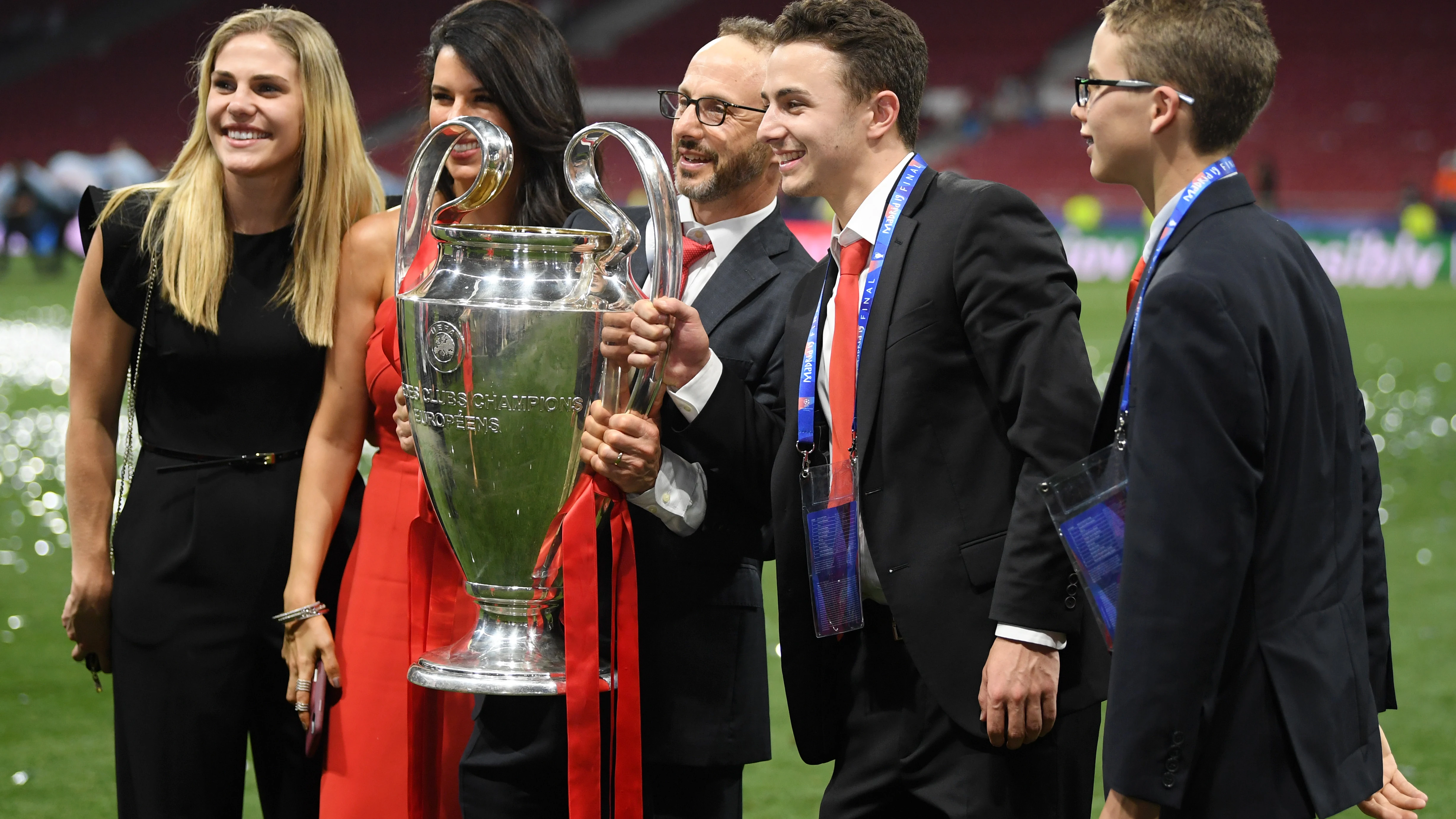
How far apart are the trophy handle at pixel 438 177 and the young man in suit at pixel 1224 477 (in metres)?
0.83

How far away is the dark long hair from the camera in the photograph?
2.61 meters

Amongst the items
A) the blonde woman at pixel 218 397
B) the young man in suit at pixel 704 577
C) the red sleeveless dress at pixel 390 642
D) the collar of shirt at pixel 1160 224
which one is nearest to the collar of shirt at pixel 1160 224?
the collar of shirt at pixel 1160 224

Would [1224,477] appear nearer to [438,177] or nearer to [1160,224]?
[1160,224]

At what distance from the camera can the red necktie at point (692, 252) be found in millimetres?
2547

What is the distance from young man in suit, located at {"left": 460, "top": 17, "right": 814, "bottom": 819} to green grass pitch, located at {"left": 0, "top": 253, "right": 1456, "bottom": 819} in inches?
61.6

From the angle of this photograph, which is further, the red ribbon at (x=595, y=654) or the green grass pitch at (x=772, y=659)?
the green grass pitch at (x=772, y=659)

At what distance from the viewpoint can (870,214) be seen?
221 cm

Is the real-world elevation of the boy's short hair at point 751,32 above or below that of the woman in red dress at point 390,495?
above

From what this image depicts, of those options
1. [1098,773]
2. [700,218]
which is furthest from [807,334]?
[1098,773]

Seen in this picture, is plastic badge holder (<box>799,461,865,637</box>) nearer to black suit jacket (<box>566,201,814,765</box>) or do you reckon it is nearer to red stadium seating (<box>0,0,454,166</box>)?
black suit jacket (<box>566,201,814,765</box>)

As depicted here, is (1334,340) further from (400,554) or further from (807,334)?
(400,554)

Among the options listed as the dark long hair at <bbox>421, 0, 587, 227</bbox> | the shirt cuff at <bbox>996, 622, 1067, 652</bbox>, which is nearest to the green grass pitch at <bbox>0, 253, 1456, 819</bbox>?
the dark long hair at <bbox>421, 0, 587, 227</bbox>

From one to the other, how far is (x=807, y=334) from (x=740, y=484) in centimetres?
29

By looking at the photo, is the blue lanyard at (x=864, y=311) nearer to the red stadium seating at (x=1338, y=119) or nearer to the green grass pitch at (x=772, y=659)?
the green grass pitch at (x=772, y=659)
